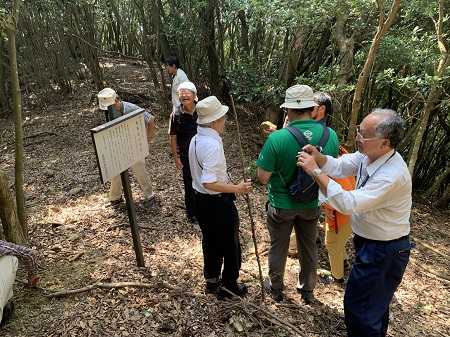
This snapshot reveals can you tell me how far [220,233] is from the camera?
3.09 metres

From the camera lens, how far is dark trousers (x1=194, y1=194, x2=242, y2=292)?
2.98 meters

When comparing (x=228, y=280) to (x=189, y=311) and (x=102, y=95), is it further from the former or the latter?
(x=102, y=95)

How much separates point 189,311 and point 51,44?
10629mm

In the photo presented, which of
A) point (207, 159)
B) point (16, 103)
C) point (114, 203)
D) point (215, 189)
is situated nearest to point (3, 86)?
point (114, 203)

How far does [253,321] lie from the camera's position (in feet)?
10.0

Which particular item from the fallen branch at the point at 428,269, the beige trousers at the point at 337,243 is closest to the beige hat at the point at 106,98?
the beige trousers at the point at 337,243

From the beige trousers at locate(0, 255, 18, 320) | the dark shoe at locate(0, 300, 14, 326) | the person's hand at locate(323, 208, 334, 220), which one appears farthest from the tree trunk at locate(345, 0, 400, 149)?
the dark shoe at locate(0, 300, 14, 326)

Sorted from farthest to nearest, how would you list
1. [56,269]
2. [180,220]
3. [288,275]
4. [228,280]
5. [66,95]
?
[66,95], [180,220], [288,275], [56,269], [228,280]

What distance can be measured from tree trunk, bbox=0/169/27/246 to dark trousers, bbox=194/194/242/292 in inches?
68.5

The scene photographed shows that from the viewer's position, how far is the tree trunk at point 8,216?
3.12 meters

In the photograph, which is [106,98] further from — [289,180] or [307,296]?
[307,296]

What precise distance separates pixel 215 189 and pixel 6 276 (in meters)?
1.78

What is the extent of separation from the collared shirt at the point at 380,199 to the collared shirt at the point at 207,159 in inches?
33.9

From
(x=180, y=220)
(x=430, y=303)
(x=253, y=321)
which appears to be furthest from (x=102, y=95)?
(x=430, y=303)
